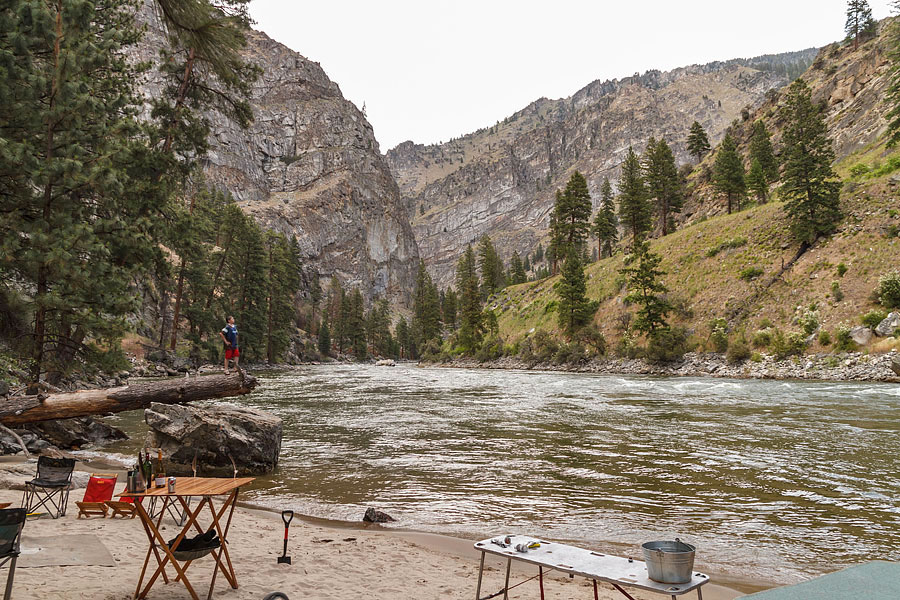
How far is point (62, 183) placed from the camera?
1256cm

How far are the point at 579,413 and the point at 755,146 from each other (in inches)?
2266

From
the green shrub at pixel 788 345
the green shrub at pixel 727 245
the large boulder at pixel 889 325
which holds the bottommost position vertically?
the green shrub at pixel 788 345

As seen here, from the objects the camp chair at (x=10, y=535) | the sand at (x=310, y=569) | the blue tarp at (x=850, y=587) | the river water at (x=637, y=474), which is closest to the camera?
the blue tarp at (x=850, y=587)

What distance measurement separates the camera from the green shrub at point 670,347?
122 feet

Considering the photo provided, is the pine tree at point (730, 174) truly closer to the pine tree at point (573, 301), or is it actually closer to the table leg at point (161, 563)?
the pine tree at point (573, 301)

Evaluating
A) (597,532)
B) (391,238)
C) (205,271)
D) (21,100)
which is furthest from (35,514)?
(391,238)

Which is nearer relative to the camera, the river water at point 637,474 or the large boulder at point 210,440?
the river water at point 637,474

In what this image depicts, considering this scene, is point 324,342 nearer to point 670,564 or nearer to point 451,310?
point 451,310

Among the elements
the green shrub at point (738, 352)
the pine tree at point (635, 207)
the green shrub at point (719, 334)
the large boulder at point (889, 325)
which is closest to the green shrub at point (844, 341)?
the large boulder at point (889, 325)

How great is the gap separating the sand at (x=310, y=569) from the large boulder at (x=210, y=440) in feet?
10.9

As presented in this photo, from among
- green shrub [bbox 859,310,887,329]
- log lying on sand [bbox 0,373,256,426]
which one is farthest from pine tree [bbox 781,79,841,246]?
log lying on sand [bbox 0,373,256,426]

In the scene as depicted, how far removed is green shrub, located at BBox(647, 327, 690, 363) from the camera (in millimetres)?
37062

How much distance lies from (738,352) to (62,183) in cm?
3550

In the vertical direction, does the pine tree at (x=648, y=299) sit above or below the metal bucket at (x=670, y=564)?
above
